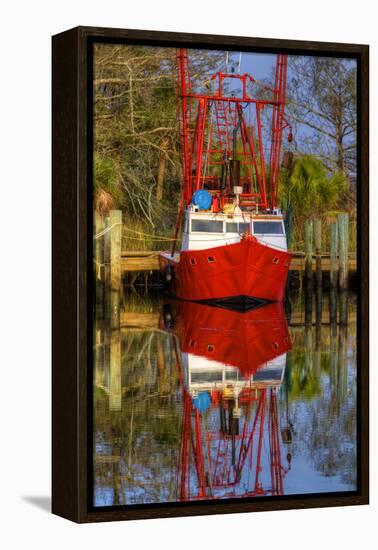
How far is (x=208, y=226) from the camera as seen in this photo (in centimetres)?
1070

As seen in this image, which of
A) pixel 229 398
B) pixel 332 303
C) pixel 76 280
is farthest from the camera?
pixel 332 303

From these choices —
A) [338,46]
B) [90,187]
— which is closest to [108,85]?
[90,187]

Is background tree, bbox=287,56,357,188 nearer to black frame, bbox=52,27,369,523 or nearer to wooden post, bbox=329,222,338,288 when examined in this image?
wooden post, bbox=329,222,338,288

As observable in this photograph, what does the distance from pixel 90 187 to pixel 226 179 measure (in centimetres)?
143

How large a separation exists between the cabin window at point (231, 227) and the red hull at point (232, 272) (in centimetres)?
10

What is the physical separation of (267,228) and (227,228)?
2.05 ft

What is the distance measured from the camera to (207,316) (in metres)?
10.5

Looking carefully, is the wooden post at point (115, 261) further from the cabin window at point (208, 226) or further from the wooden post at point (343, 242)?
the wooden post at point (343, 242)

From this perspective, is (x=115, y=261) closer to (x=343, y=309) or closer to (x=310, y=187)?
(x=310, y=187)

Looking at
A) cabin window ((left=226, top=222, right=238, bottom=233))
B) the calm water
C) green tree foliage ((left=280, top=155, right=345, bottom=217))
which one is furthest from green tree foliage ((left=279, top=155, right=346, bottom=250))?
cabin window ((left=226, top=222, right=238, bottom=233))

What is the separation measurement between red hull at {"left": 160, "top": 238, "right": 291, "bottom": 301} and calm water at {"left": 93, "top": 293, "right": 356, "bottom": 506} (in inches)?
6.3

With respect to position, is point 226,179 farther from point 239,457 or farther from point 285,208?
point 239,457

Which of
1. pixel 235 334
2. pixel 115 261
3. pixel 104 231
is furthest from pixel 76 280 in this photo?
pixel 235 334

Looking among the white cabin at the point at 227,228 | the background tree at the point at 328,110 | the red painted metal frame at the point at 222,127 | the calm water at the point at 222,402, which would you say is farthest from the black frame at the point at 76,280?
the white cabin at the point at 227,228
